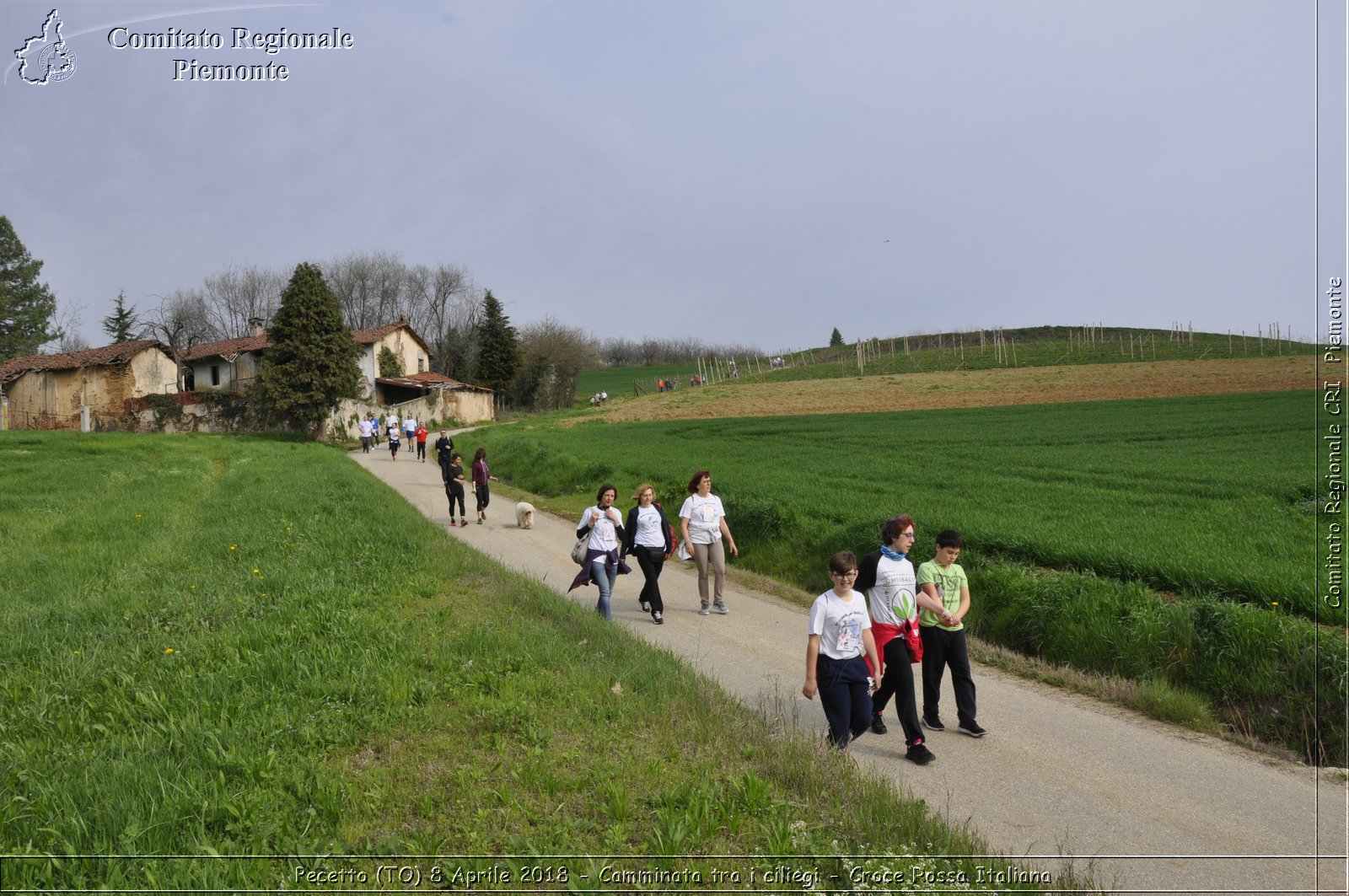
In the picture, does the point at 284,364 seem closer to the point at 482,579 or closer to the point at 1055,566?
the point at 482,579

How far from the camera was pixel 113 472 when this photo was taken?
21625 mm

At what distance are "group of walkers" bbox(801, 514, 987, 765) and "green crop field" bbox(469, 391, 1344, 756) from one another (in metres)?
2.43

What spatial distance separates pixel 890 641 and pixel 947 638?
1.73 ft

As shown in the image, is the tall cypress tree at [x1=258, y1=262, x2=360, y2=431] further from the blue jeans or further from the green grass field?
Result: the blue jeans

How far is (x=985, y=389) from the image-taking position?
52.3m

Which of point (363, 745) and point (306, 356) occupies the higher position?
point (306, 356)

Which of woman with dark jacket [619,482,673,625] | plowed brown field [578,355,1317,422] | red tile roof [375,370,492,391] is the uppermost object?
red tile roof [375,370,492,391]

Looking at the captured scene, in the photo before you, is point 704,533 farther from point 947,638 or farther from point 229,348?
point 229,348

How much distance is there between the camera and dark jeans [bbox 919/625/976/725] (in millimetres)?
6117

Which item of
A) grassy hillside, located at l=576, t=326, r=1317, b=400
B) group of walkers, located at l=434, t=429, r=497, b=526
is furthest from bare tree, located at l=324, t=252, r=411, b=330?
group of walkers, located at l=434, t=429, r=497, b=526

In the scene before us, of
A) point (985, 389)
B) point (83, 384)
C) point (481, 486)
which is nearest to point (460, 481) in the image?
point (481, 486)

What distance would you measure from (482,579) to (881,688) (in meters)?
5.36

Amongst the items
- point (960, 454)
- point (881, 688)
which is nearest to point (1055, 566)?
point (881, 688)

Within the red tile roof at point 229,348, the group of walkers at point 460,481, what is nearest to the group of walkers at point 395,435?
the red tile roof at point 229,348
